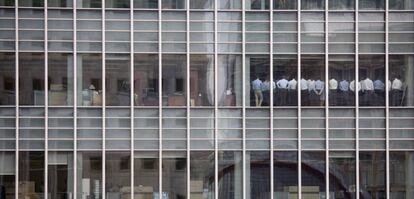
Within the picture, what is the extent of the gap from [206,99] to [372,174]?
18.7 ft

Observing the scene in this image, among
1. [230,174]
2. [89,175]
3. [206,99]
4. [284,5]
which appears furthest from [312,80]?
[89,175]

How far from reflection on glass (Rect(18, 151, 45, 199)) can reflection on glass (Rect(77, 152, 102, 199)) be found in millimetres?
1136

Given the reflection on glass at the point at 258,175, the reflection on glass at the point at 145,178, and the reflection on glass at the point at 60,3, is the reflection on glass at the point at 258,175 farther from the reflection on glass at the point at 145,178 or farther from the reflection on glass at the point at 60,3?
the reflection on glass at the point at 60,3

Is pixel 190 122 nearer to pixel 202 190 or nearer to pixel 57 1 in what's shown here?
pixel 202 190

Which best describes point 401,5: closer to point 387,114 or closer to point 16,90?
point 387,114

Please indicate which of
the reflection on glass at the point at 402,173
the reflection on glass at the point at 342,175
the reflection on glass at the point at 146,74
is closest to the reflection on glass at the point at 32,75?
the reflection on glass at the point at 146,74

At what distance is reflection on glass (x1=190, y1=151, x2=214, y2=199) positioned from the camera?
2820 cm

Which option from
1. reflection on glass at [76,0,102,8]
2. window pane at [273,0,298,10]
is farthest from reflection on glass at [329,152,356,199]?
reflection on glass at [76,0,102,8]

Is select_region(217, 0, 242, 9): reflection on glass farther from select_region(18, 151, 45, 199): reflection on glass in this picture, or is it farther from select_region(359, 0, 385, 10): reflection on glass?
select_region(18, 151, 45, 199): reflection on glass

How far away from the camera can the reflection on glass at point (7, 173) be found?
1103 inches

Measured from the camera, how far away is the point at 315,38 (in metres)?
28.6

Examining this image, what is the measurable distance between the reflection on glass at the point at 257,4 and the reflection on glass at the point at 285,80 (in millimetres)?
1593

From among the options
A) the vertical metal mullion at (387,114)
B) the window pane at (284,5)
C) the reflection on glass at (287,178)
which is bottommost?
the reflection on glass at (287,178)

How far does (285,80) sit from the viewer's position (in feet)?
93.9
